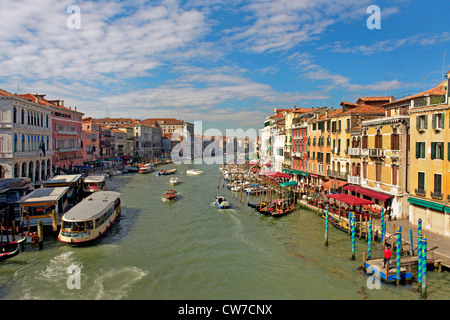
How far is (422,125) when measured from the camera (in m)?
17.2

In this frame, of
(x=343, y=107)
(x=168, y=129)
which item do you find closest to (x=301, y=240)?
(x=343, y=107)

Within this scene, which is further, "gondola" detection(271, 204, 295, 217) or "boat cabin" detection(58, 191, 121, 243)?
"gondola" detection(271, 204, 295, 217)

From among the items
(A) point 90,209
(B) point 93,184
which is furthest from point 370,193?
(B) point 93,184

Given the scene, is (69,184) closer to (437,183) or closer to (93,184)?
(93,184)

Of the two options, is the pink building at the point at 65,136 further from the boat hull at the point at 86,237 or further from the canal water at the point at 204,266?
the canal water at the point at 204,266

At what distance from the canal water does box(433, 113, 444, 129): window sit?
740 centimetres

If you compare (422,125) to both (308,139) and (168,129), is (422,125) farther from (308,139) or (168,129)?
(168,129)

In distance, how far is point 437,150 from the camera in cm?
1630

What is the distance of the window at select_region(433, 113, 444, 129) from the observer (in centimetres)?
1600

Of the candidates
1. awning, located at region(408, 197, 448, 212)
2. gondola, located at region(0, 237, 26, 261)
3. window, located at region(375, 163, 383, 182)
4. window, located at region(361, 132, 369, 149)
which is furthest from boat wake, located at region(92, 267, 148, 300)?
window, located at region(361, 132, 369, 149)

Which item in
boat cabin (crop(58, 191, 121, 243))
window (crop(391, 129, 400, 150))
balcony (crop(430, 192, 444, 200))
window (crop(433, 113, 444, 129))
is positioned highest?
window (crop(433, 113, 444, 129))

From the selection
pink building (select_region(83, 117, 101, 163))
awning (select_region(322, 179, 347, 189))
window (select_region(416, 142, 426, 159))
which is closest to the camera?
window (select_region(416, 142, 426, 159))

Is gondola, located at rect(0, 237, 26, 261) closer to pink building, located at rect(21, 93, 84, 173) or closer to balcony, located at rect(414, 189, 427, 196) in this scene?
balcony, located at rect(414, 189, 427, 196)

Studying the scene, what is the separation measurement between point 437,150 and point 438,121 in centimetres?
152
